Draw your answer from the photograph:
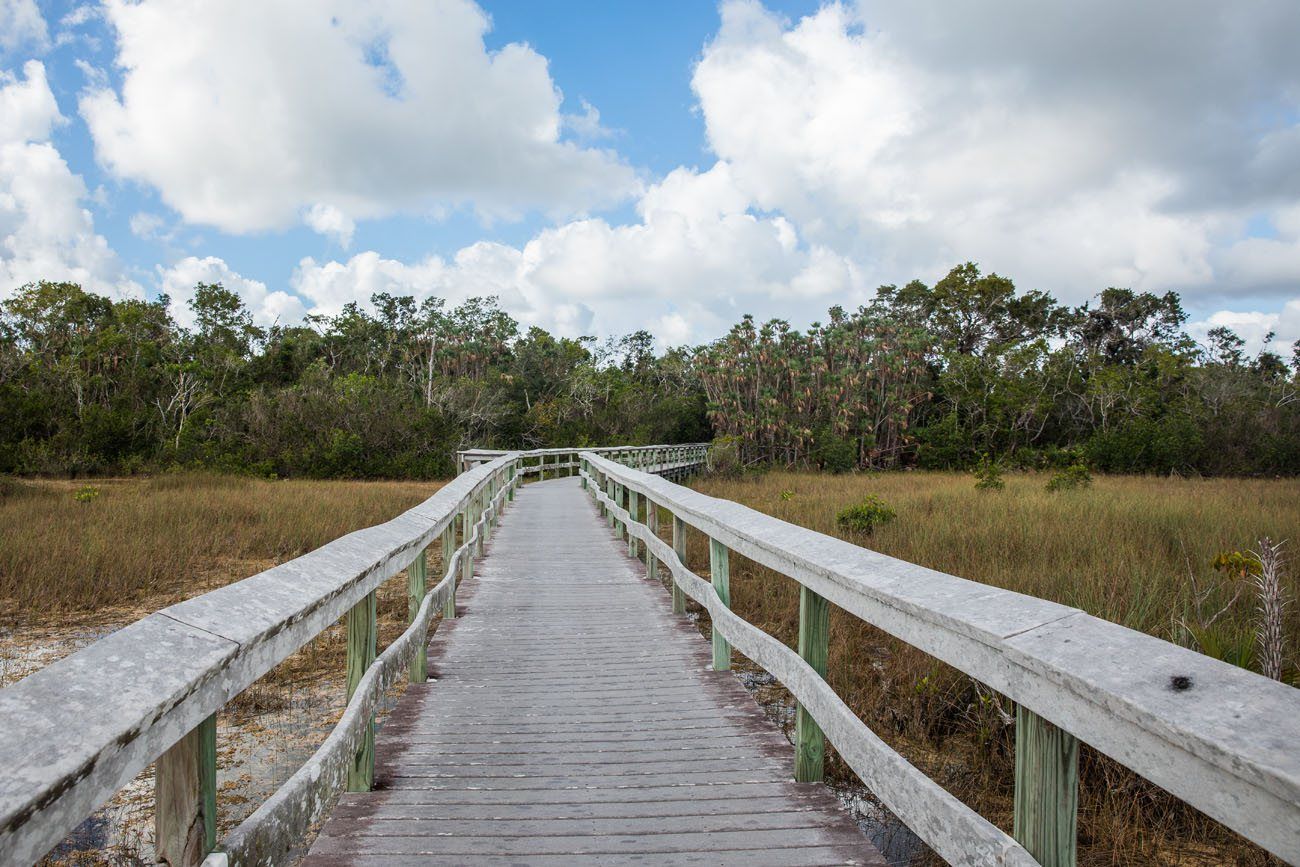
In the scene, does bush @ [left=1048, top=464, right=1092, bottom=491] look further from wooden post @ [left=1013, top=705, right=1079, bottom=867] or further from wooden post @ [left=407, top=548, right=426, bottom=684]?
wooden post @ [left=1013, top=705, right=1079, bottom=867]

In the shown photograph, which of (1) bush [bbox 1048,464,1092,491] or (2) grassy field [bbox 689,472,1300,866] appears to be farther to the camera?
(1) bush [bbox 1048,464,1092,491]

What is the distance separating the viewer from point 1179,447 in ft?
97.3

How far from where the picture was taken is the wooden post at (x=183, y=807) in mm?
1590

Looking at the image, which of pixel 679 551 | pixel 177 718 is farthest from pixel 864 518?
pixel 177 718

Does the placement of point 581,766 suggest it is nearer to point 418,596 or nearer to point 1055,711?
point 418,596

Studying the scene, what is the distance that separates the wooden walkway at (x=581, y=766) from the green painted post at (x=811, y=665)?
0.07 metres

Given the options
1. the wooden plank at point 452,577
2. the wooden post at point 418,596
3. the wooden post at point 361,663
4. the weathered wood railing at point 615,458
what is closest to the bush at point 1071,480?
the weathered wood railing at point 615,458

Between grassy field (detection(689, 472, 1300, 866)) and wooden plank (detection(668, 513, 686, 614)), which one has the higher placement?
wooden plank (detection(668, 513, 686, 614))

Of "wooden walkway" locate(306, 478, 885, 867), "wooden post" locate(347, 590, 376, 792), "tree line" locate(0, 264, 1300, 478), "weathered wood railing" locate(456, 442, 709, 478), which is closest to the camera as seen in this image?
"wooden walkway" locate(306, 478, 885, 867)

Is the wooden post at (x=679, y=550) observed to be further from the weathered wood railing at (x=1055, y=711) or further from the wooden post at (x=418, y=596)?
the weathered wood railing at (x=1055, y=711)

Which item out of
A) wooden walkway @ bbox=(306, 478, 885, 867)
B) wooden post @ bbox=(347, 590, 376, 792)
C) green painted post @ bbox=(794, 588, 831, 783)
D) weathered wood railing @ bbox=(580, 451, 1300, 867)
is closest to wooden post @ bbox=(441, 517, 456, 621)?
wooden walkway @ bbox=(306, 478, 885, 867)

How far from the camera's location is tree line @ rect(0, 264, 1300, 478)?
2847 cm

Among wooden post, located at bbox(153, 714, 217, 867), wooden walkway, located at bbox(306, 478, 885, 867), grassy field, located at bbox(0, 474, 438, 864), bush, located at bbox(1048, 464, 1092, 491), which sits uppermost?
wooden post, located at bbox(153, 714, 217, 867)

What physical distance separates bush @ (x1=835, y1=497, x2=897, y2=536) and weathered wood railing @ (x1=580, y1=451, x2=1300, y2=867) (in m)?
9.86
